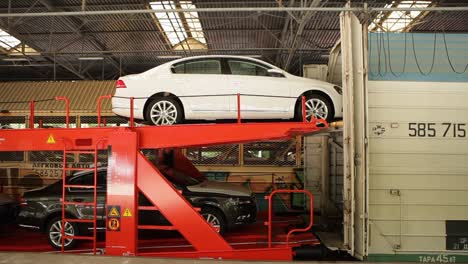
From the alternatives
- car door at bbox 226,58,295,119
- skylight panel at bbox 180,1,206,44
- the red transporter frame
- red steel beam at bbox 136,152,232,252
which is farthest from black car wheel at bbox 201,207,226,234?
skylight panel at bbox 180,1,206,44

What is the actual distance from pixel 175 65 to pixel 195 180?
2197mm

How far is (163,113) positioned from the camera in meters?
5.96

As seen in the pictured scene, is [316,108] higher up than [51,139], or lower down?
higher up

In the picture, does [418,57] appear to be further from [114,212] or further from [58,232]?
[58,232]

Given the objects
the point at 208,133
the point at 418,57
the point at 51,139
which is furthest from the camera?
the point at 418,57

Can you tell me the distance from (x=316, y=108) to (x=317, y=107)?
0.09 feet

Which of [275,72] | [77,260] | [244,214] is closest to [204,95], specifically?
[275,72]

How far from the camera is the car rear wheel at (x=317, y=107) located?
611cm

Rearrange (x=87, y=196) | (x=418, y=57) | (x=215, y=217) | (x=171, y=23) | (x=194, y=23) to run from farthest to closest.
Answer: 1. (x=194, y=23)
2. (x=171, y=23)
3. (x=215, y=217)
4. (x=87, y=196)
5. (x=418, y=57)

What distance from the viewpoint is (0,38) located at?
44.3 ft

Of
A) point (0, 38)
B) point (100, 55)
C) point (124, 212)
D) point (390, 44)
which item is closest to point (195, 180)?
point (124, 212)

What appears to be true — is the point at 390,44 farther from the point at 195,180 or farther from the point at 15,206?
the point at 15,206

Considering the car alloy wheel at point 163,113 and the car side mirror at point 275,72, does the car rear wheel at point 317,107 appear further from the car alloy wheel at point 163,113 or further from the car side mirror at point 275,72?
the car alloy wheel at point 163,113

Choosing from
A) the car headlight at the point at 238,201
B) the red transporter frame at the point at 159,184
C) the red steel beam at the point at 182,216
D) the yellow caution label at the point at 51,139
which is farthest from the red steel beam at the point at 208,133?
the car headlight at the point at 238,201
